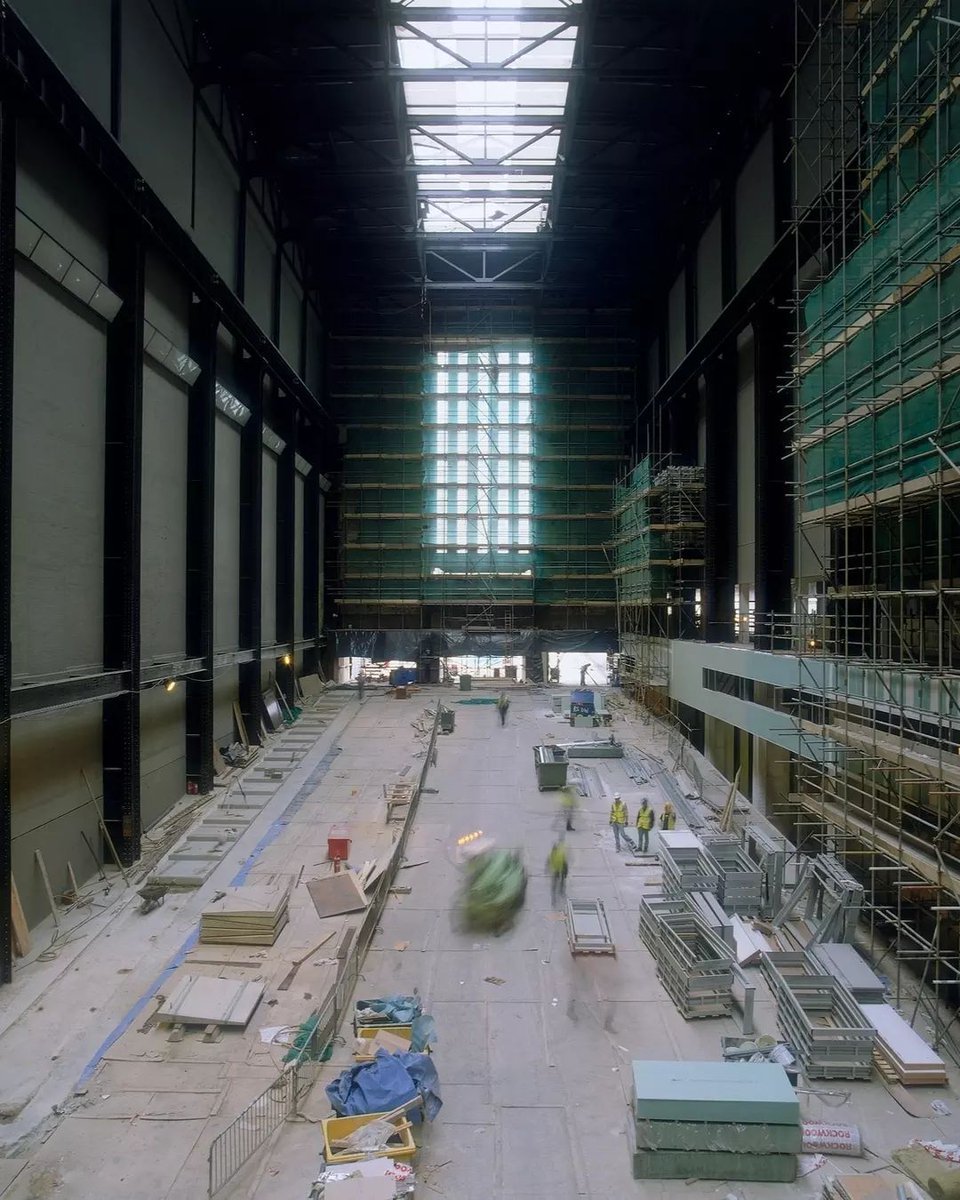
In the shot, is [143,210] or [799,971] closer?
[799,971]

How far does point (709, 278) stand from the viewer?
24.4m

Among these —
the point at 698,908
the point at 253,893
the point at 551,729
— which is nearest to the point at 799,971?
the point at 698,908

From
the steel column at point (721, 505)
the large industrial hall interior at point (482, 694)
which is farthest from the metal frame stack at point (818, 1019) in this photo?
the steel column at point (721, 505)

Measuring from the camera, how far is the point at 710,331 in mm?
22234

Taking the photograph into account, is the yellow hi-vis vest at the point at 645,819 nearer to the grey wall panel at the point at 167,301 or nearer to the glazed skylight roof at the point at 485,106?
the grey wall panel at the point at 167,301

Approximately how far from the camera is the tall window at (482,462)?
117 feet

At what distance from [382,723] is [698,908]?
16119 millimetres

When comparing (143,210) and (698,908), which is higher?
(143,210)

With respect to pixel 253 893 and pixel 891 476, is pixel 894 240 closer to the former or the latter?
pixel 891 476

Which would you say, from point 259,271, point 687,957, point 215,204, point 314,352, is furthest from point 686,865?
point 314,352

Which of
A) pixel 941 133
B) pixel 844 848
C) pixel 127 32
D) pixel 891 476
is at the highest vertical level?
pixel 127 32

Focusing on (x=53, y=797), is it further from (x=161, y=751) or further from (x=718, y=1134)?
(x=718, y=1134)

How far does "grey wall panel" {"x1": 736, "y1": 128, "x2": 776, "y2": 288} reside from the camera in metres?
18.9

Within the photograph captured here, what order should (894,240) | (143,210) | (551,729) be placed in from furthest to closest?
1. (551,729)
2. (143,210)
3. (894,240)
